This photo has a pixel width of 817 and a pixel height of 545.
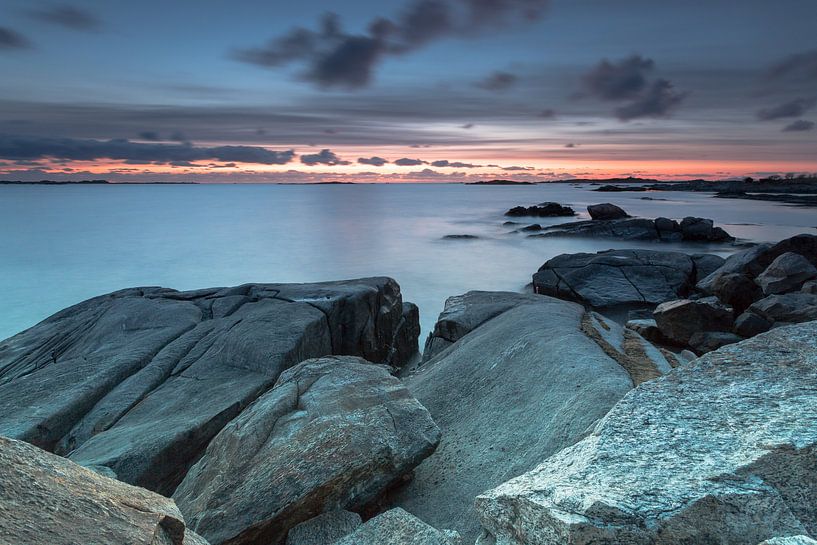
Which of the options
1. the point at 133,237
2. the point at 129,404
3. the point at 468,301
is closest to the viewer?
the point at 129,404

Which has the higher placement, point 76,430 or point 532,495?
point 532,495

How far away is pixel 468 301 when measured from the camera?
1048 centimetres

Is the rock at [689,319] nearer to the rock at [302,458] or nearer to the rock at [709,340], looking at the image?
the rock at [709,340]

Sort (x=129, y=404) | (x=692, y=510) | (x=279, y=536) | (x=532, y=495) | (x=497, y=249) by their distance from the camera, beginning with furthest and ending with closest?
1. (x=497, y=249)
2. (x=129, y=404)
3. (x=279, y=536)
4. (x=532, y=495)
5. (x=692, y=510)

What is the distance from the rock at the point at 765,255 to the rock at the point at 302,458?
12672 mm

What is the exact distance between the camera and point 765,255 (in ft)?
48.2

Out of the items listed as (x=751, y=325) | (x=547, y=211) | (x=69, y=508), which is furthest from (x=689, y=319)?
(x=547, y=211)

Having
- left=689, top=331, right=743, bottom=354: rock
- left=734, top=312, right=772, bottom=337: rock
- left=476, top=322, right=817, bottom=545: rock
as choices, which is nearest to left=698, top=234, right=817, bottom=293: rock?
left=734, top=312, right=772, bottom=337: rock

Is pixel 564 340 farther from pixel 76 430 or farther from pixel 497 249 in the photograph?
pixel 497 249

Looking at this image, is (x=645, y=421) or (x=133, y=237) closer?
(x=645, y=421)

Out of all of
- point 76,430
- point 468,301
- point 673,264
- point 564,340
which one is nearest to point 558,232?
point 673,264

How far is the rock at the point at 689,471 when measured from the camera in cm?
250

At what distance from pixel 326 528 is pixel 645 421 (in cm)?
257

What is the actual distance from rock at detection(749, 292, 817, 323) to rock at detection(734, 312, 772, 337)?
0.34 m
